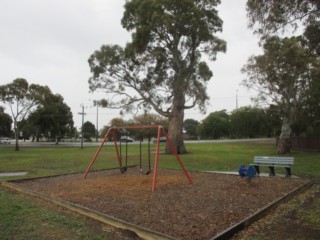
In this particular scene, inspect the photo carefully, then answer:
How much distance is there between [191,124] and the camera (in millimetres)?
120375

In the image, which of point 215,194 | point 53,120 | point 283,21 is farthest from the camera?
point 53,120

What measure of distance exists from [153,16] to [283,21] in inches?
598

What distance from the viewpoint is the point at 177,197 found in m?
8.20

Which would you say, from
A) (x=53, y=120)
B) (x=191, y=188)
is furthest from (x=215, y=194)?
(x=53, y=120)

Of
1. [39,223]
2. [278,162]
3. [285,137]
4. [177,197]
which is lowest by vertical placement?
[39,223]

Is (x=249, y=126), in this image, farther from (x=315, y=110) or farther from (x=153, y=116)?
(x=315, y=110)

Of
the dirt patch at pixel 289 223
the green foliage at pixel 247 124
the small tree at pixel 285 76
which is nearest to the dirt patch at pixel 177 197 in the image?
the dirt patch at pixel 289 223

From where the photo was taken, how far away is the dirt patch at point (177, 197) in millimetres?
6020

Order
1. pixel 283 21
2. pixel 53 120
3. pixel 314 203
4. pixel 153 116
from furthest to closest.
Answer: pixel 153 116 < pixel 53 120 < pixel 283 21 < pixel 314 203

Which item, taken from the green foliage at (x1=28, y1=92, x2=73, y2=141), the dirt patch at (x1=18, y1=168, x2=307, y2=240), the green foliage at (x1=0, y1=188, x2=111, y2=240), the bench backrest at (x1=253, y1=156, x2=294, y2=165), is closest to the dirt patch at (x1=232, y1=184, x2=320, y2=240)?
the dirt patch at (x1=18, y1=168, x2=307, y2=240)

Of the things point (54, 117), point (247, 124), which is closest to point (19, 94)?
point (54, 117)

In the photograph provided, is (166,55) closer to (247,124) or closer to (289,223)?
(289,223)

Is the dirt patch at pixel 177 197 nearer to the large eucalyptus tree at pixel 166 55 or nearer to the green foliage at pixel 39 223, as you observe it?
the green foliage at pixel 39 223

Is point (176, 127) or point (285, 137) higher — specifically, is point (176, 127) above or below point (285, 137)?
above
